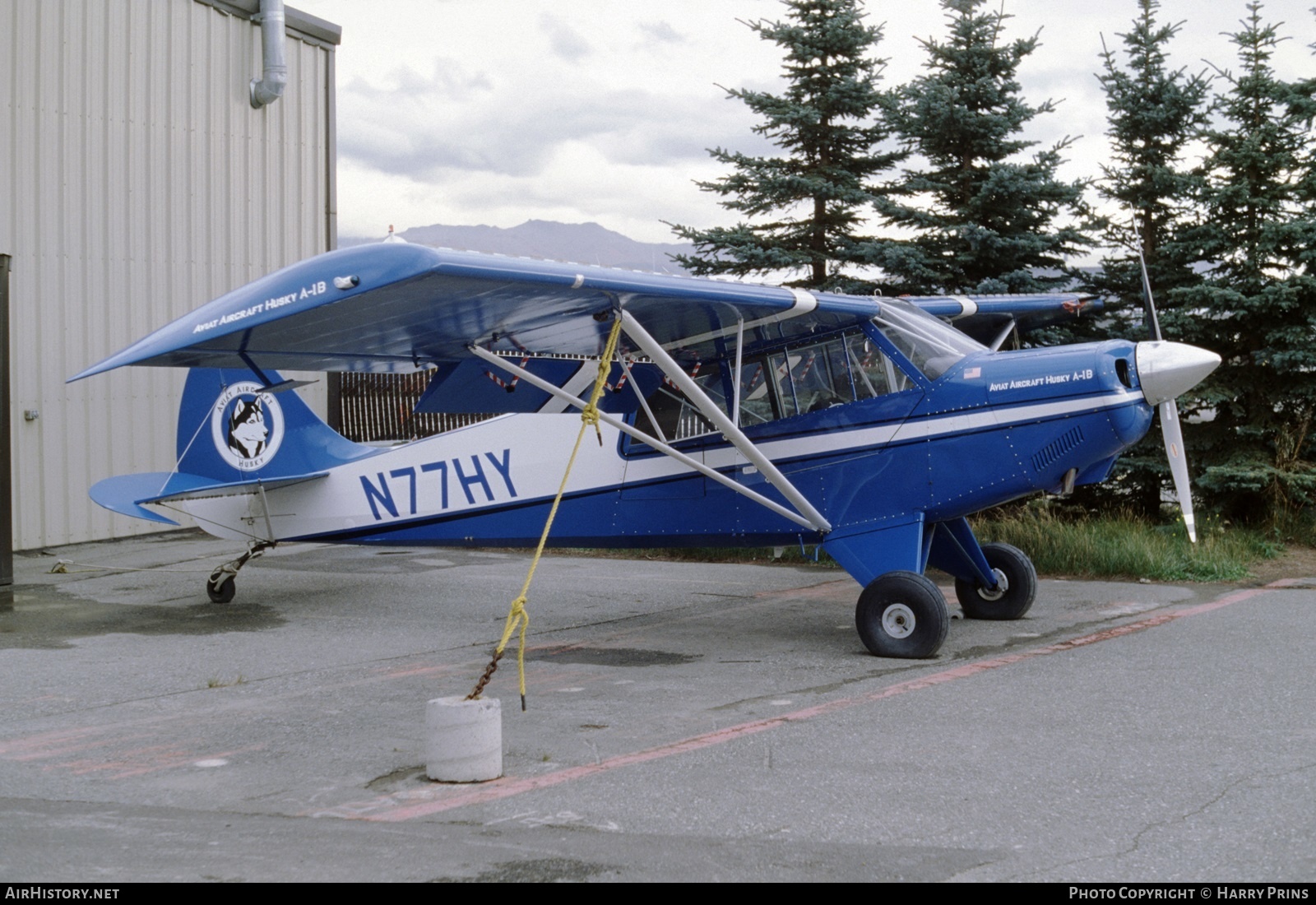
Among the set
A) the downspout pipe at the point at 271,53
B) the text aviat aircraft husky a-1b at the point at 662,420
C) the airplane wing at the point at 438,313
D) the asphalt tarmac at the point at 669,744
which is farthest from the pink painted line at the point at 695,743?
the downspout pipe at the point at 271,53

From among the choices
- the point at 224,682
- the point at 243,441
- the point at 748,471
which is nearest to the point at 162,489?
the point at 243,441

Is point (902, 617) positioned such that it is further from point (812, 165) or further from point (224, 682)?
point (812, 165)

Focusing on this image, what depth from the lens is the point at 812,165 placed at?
14977 millimetres

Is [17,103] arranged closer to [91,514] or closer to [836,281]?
[91,514]

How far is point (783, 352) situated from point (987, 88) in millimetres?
6698

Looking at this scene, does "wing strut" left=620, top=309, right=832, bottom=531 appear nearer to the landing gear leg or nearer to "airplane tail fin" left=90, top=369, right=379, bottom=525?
"airplane tail fin" left=90, top=369, right=379, bottom=525

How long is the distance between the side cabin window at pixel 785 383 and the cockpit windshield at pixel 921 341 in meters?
0.14

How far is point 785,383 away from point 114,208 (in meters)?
10.5

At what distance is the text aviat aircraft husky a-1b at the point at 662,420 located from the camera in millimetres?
7004

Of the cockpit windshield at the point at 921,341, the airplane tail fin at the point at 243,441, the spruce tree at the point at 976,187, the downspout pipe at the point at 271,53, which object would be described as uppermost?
the downspout pipe at the point at 271,53

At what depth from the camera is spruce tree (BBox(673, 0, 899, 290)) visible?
1440 centimetres

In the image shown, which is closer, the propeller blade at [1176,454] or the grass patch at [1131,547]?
the propeller blade at [1176,454]

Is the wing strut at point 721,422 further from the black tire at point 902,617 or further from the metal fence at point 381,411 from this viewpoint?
the metal fence at point 381,411

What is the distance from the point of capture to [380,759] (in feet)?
17.4
